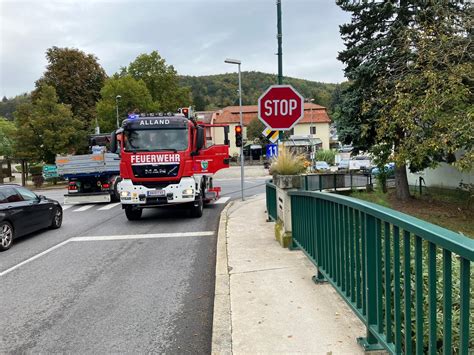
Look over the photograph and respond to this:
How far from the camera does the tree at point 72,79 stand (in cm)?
5419

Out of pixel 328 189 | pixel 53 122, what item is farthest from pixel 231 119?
pixel 328 189

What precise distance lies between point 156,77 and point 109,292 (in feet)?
185

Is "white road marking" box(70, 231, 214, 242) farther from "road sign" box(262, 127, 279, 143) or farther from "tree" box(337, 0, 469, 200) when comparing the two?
"tree" box(337, 0, 469, 200)

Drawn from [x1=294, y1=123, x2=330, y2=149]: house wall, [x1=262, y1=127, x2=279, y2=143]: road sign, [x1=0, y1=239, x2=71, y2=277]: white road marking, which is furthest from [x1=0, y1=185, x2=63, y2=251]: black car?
[x1=294, y1=123, x2=330, y2=149]: house wall

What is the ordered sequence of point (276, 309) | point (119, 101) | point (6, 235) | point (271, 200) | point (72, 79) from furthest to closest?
point (72, 79) → point (119, 101) → point (271, 200) → point (6, 235) → point (276, 309)

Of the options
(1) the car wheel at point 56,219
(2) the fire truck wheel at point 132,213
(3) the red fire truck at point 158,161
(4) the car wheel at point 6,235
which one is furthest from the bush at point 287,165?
(1) the car wheel at point 56,219

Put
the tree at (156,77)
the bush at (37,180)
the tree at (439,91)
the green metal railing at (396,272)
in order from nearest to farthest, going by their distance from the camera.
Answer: the green metal railing at (396,272), the tree at (439,91), the bush at (37,180), the tree at (156,77)

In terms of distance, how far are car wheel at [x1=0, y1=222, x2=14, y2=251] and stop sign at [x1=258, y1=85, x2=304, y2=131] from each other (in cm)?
613

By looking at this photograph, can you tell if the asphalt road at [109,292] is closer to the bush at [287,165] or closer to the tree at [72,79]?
the bush at [287,165]

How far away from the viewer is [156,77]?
59.2 meters

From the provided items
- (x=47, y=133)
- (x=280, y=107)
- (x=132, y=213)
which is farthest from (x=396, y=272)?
(x=47, y=133)

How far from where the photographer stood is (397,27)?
50.0 feet

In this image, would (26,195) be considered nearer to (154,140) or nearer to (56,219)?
(56,219)

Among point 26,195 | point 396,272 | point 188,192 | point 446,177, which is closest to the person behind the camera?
point 396,272
